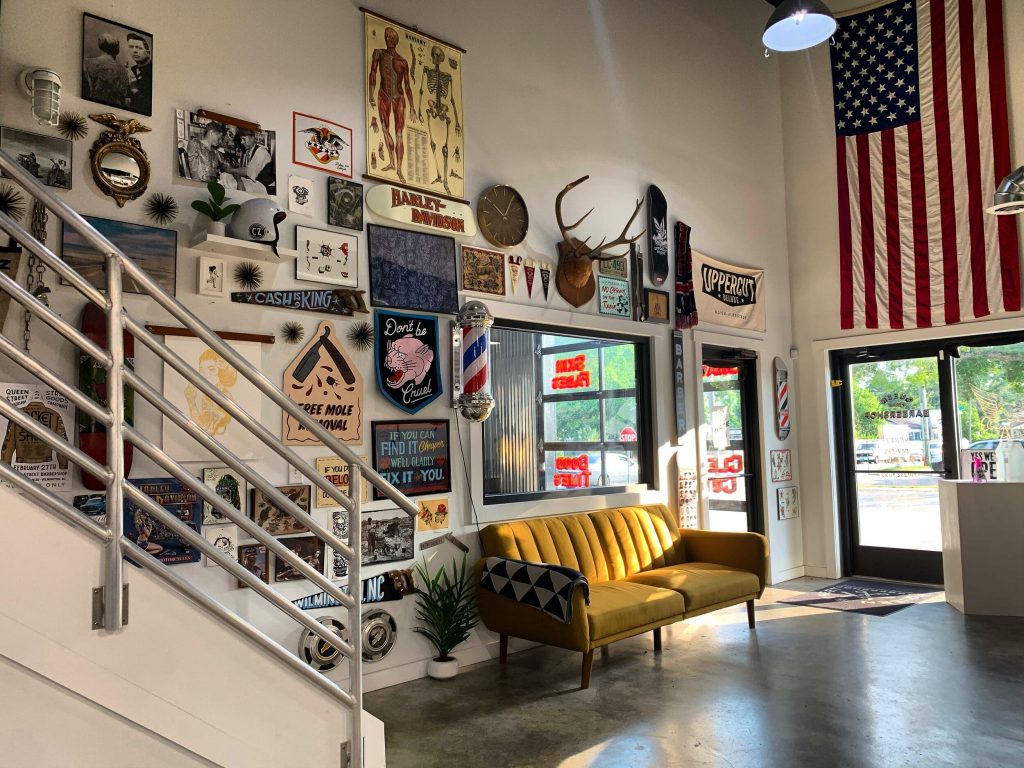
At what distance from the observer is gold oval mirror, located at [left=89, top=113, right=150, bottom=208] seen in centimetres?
350

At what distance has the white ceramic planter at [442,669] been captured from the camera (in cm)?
443

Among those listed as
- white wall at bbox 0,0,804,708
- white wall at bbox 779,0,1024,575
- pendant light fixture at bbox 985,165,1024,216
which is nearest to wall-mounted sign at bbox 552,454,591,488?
white wall at bbox 0,0,804,708

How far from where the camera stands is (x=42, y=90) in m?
3.27

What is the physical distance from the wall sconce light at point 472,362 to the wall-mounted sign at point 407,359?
0.41 ft

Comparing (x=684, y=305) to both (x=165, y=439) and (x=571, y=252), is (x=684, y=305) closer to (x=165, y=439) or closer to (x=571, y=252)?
(x=571, y=252)

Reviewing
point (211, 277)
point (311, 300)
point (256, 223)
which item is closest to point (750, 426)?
point (311, 300)

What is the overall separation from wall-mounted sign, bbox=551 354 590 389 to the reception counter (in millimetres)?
2905

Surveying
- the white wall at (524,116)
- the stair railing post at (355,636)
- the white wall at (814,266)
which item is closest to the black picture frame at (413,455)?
the white wall at (524,116)

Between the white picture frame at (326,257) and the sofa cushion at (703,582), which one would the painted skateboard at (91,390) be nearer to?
the white picture frame at (326,257)

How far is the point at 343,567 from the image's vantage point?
Result: 13.9 feet

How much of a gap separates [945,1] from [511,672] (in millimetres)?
6765

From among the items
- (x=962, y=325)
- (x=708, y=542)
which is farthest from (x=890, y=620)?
(x=962, y=325)

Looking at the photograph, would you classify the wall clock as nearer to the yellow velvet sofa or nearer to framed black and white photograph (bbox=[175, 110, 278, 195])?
framed black and white photograph (bbox=[175, 110, 278, 195])

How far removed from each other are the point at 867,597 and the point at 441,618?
392 cm
